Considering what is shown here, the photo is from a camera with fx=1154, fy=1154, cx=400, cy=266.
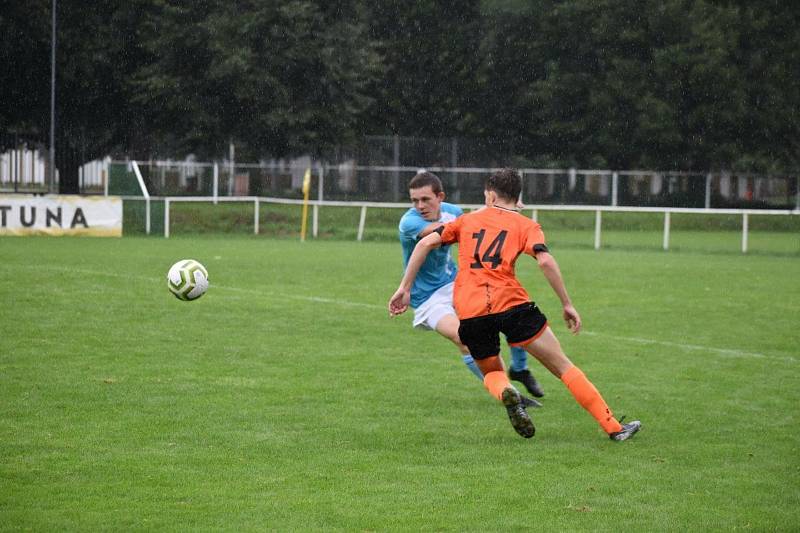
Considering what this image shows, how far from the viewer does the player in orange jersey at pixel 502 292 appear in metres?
6.94

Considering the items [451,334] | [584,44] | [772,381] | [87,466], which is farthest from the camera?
[584,44]

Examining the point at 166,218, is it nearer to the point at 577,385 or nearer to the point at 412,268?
the point at 412,268

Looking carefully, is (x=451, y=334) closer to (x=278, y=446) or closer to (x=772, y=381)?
(x=278, y=446)

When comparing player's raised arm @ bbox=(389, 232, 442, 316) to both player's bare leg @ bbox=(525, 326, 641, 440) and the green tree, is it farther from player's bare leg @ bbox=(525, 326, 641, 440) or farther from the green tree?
the green tree

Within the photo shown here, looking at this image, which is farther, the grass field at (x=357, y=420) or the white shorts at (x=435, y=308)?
the white shorts at (x=435, y=308)

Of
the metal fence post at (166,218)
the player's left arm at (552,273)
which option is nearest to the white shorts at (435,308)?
the player's left arm at (552,273)

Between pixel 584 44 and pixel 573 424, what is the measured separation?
123ft

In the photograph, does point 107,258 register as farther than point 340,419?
Yes

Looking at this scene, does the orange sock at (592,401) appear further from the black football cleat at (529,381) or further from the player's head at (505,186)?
the black football cleat at (529,381)

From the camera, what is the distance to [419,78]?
44.8 meters

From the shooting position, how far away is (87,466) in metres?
6.29

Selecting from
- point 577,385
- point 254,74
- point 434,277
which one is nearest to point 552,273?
point 577,385

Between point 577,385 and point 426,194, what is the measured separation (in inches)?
73.3

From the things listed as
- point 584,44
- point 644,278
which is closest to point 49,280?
point 644,278
